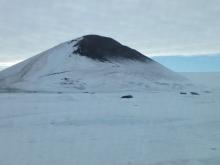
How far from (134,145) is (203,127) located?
12.0ft

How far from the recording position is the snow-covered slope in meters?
49.0

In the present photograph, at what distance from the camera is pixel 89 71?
2233 inches

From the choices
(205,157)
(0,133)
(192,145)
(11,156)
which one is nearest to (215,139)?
(192,145)

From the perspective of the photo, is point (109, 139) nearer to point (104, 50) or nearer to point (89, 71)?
point (89, 71)

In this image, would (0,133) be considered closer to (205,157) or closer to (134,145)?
(134,145)

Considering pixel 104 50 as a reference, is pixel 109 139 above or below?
below

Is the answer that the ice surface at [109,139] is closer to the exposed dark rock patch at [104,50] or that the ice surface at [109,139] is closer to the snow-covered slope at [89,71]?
the snow-covered slope at [89,71]

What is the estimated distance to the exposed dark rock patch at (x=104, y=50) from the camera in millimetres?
64625

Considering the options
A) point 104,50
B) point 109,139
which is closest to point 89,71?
point 104,50

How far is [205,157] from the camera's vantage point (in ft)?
25.4

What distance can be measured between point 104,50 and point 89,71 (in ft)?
35.3

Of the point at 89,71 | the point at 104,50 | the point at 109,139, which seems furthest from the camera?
the point at 104,50

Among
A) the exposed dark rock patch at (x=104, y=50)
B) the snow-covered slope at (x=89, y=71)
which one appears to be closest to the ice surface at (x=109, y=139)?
the snow-covered slope at (x=89, y=71)

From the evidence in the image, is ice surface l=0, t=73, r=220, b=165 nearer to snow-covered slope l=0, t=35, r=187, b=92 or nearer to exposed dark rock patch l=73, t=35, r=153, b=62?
snow-covered slope l=0, t=35, r=187, b=92
